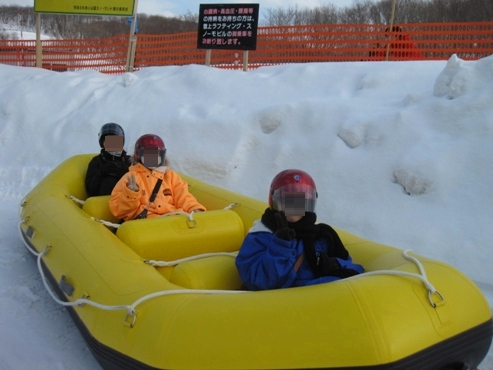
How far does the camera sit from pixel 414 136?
557 centimetres

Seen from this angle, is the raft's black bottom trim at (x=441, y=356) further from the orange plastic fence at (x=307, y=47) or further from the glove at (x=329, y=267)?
the orange plastic fence at (x=307, y=47)

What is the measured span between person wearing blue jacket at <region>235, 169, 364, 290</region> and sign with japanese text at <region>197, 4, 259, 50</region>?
685 centimetres

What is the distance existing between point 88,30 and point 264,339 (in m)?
58.0

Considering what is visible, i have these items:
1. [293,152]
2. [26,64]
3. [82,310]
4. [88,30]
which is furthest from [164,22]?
[82,310]

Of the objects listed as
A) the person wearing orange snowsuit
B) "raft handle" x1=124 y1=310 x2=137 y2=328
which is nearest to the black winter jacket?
the person wearing orange snowsuit

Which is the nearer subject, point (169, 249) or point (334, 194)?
point (169, 249)

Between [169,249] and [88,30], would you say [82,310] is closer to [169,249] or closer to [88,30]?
[169,249]

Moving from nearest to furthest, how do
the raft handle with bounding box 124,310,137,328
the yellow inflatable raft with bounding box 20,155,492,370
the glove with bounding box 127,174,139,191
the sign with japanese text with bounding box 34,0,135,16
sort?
the yellow inflatable raft with bounding box 20,155,492,370
the raft handle with bounding box 124,310,137,328
the glove with bounding box 127,174,139,191
the sign with japanese text with bounding box 34,0,135,16

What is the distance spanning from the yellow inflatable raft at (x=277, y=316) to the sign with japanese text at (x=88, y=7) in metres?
7.99

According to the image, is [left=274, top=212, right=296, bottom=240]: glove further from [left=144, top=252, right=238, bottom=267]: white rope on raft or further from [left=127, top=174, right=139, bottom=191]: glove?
[left=127, top=174, right=139, bottom=191]: glove

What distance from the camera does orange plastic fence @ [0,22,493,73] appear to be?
9.87 m

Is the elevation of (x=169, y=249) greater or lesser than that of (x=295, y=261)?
lesser

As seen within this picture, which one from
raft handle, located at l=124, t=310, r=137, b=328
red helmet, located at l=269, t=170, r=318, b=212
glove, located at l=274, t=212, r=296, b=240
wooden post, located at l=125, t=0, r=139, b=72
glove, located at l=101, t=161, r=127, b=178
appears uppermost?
wooden post, located at l=125, t=0, r=139, b=72

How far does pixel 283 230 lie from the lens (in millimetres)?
2357
